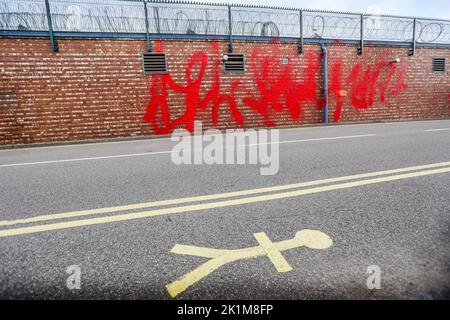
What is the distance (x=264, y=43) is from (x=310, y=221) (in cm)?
1019

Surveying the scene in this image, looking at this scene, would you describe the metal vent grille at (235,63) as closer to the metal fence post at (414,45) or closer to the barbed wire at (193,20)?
the barbed wire at (193,20)

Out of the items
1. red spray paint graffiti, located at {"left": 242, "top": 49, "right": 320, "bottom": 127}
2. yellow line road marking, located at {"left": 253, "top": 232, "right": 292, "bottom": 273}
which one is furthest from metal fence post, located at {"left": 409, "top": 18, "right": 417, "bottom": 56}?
yellow line road marking, located at {"left": 253, "top": 232, "right": 292, "bottom": 273}

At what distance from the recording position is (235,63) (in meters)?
10.9

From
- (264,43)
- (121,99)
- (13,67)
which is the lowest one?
(121,99)

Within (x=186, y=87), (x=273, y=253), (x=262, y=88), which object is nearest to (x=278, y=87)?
(x=262, y=88)

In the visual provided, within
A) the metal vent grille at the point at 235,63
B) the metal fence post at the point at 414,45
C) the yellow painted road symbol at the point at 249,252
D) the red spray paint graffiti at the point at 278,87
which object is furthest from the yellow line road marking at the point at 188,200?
the metal fence post at the point at 414,45

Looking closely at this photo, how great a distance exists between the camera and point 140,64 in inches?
388

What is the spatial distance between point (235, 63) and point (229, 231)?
969cm

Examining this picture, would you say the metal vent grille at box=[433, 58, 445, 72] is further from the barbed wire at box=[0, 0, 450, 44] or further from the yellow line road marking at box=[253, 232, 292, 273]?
the yellow line road marking at box=[253, 232, 292, 273]

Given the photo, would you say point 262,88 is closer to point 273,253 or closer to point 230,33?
point 230,33

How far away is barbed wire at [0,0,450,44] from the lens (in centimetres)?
882

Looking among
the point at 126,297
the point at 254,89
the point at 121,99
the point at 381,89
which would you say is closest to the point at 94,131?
the point at 121,99
